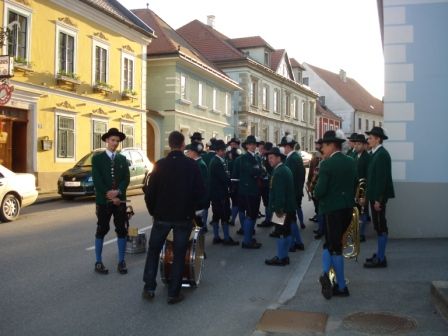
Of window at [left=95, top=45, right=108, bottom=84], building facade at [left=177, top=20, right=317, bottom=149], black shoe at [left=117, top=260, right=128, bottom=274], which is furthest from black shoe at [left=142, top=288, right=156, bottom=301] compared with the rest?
building facade at [left=177, top=20, right=317, bottom=149]

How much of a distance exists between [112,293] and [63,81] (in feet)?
53.3

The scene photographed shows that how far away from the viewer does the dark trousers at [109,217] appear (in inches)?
283

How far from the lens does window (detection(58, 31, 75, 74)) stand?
21.4 metres

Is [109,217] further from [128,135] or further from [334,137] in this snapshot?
[128,135]

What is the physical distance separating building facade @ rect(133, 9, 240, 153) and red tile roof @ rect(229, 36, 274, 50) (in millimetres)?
8089

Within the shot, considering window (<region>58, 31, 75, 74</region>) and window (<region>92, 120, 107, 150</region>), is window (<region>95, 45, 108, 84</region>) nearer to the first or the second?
window (<region>58, 31, 75, 74</region>)

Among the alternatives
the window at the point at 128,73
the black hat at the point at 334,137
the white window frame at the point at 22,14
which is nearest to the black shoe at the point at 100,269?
the black hat at the point at 334,137

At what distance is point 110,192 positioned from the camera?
23.2ft

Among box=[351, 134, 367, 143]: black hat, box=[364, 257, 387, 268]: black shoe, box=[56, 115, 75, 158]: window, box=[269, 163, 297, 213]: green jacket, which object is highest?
box=[56, 115, 75, 158]: window

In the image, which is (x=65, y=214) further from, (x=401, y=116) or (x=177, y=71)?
(x=177, y=71)

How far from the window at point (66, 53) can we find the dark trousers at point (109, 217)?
604 inches

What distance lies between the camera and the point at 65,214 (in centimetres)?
1375

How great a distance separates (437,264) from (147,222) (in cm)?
659

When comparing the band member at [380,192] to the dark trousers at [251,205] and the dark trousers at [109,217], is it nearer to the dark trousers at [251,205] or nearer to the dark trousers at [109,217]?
the dark trousers at [251,205]
